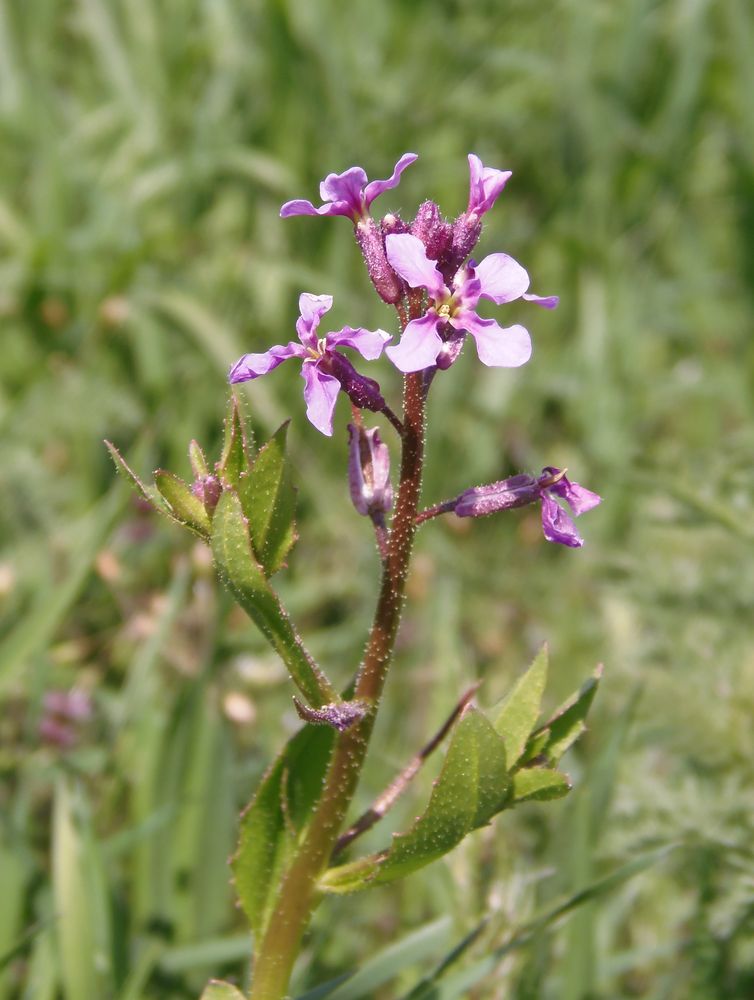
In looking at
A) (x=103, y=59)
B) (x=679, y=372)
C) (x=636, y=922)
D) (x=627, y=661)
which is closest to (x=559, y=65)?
(x=679, y=372)

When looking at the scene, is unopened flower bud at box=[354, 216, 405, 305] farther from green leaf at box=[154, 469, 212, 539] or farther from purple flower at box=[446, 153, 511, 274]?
green leaf at box=[154, 469, 212, 539]

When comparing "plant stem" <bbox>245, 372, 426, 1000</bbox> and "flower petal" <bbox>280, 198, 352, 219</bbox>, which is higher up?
"flower petal" <bbox>280, 198, 352, 219</bbox>

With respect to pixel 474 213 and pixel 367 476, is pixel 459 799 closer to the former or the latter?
pixel 367 476

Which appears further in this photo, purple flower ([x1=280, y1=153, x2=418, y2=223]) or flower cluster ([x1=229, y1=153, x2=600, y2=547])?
purple flower ([x1=280, y1=153, x2=418, y2=223])

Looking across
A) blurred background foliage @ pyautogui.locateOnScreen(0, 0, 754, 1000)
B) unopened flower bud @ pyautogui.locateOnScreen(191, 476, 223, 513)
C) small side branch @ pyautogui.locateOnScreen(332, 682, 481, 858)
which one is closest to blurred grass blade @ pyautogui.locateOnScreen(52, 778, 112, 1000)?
blurred background foliage @ pyautogui.locateOnScreen(0, 0, 754, 1000)

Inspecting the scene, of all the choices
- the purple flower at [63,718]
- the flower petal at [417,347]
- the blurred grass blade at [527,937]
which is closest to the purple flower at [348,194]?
the flower petal at [417,347]

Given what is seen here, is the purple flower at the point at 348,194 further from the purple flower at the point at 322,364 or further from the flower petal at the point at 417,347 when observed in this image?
the flower petal at the point at 417,347
